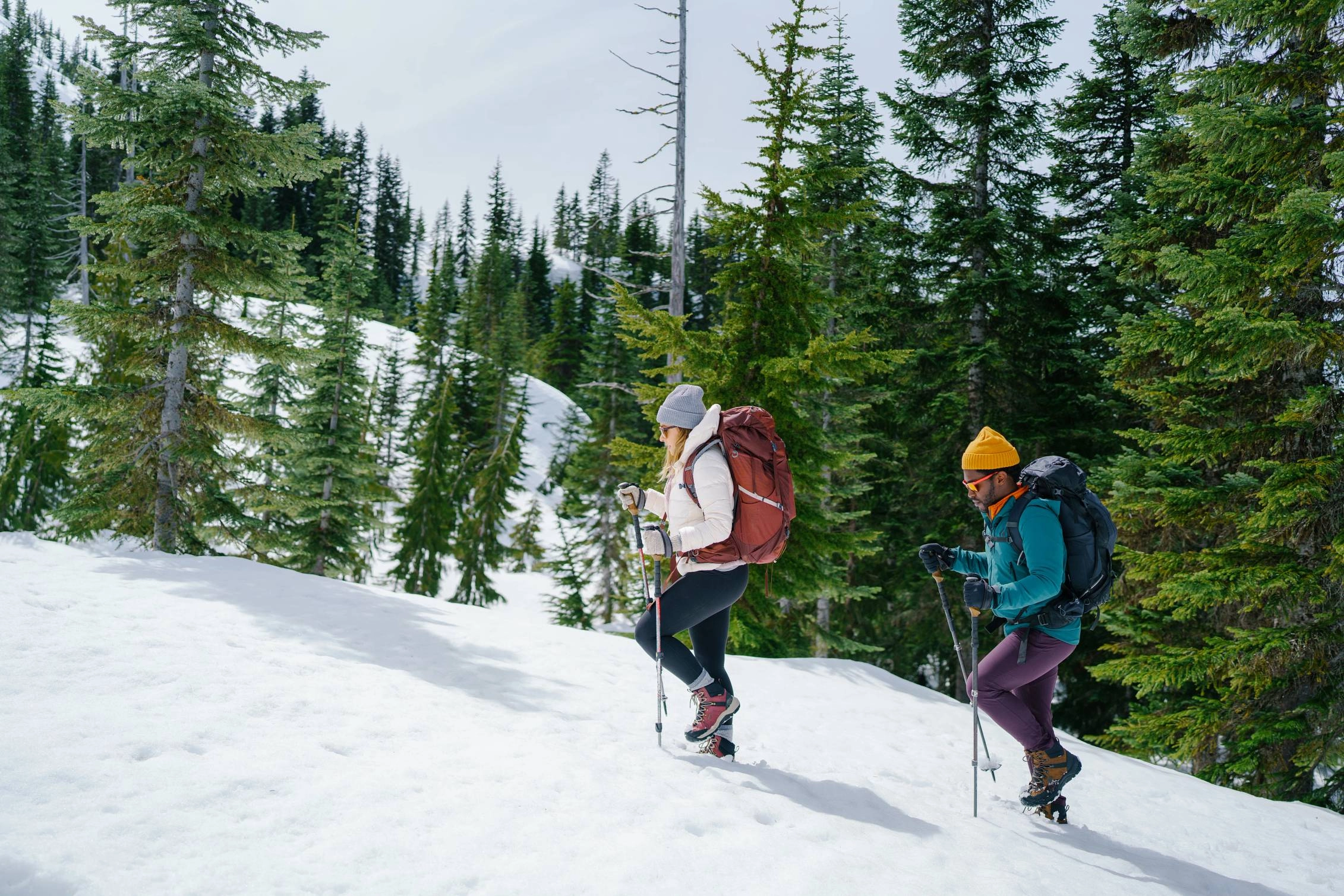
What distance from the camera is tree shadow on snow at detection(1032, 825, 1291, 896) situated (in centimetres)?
386

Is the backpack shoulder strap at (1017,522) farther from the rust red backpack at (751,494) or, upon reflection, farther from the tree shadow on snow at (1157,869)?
the tree shadow on snow at (1157,869)

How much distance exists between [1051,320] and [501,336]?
1473 inches

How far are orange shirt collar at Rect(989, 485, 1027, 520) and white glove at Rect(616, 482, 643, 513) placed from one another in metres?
2.16

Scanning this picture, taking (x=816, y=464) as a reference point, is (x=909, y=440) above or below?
above

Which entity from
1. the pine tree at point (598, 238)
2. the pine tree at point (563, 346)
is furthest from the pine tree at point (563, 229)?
the pine tree at point (563, 346)

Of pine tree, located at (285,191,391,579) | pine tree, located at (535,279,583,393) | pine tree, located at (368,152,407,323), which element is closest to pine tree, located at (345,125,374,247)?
pine tree, located at (368,152,407,323)

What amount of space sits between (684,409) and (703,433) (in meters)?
0.25

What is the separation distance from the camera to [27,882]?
7.59 ft

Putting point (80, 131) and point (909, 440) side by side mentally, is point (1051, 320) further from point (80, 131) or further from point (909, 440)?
point (80, 131)

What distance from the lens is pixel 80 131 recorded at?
995cm

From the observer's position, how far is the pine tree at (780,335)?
963 centimetres

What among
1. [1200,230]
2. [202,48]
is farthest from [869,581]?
[202,48]

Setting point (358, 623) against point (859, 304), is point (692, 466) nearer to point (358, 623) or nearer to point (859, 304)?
point (358, 623)

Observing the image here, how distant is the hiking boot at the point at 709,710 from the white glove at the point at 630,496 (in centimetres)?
122
